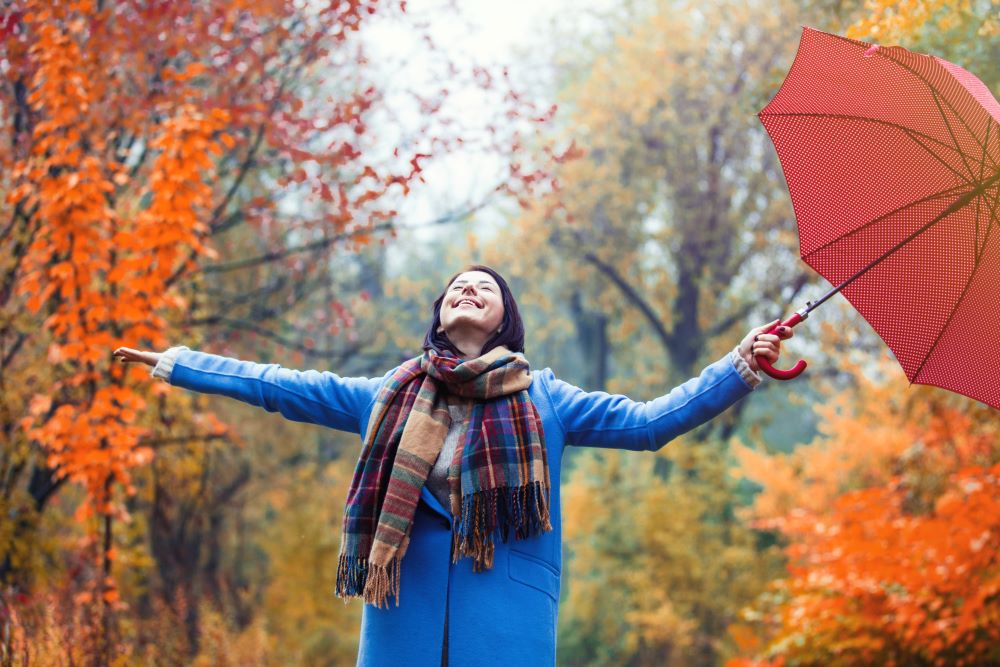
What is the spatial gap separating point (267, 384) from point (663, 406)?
1028 mm

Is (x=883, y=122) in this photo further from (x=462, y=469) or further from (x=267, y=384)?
(x=267, y=384)

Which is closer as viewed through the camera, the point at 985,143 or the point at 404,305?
the point at 985,143

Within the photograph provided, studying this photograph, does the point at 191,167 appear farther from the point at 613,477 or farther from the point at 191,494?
the point at 613,477

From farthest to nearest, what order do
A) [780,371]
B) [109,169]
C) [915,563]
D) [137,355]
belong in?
[915,563]
[109,169]
[137,355]
[780,371]

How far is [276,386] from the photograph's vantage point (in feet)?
9.07

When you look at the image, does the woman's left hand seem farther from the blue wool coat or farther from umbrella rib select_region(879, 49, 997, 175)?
umbrella rib select_region(879, 49, 997, 175)

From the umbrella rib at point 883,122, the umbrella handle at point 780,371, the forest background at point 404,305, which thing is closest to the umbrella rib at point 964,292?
the umbrella rib at point 883,122

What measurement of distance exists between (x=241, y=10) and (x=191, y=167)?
165 cm

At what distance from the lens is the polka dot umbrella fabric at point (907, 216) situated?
280cm

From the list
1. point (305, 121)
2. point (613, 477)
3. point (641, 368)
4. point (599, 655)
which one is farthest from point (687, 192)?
point (305, 121)

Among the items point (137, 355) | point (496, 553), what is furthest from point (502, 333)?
point (137, 355)

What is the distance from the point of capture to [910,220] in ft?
9.29

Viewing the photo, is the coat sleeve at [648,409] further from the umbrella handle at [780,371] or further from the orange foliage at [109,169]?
the orange foliage at [109,169]

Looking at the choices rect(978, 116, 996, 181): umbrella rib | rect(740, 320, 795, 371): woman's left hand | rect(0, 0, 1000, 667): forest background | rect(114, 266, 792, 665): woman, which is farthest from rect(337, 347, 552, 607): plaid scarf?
rect(0, 0, 1000, 667): forest background
